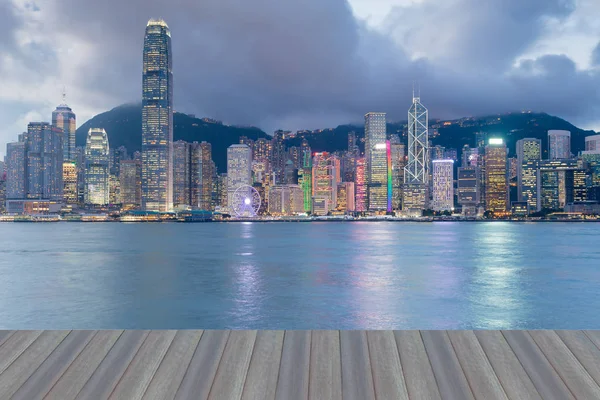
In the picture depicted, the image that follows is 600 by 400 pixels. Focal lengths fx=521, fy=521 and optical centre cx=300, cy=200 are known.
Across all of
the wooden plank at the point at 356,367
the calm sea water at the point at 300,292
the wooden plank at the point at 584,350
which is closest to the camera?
the wooden plank at the point at 356,367

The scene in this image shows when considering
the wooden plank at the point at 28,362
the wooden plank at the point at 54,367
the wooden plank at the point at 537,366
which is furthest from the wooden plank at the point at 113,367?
the wooden plank at the point at 537,366

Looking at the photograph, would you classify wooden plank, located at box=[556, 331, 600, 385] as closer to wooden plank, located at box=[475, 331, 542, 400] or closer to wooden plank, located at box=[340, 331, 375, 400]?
wooden plank, located at box=[475, 331, 542, 400]

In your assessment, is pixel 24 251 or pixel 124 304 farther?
pixel 24 251

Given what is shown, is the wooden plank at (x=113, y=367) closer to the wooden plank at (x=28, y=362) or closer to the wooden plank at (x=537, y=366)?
the wooden plank at (x=28, y=362)

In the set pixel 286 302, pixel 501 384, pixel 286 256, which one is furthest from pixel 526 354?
pixel 286 256

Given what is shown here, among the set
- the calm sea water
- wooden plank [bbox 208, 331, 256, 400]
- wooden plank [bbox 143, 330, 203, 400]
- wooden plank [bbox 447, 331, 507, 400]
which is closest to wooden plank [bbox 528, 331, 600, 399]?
wooden plank [bbox 447, 331, 507, 400]

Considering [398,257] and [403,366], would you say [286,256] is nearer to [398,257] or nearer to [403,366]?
[398,257]
